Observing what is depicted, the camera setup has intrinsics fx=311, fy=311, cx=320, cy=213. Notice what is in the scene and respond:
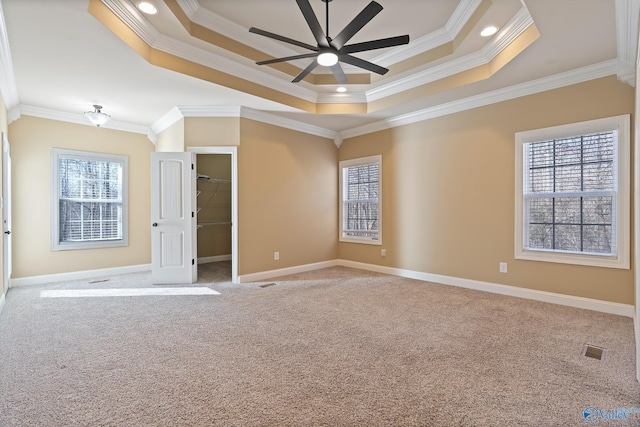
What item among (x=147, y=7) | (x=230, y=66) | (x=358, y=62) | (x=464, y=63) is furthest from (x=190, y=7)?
(x=464, y=63)

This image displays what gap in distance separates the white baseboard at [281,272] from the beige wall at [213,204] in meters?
2.17

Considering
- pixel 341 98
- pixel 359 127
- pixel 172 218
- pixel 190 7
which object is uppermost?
pixel 190 7

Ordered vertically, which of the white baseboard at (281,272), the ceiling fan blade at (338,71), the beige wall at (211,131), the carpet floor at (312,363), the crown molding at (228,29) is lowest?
the carpet floor at (312,363)

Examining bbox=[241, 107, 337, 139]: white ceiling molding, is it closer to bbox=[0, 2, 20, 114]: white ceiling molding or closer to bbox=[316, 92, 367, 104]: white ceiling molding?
bbox=[316, 92, 367, 104]: white ceiling molding

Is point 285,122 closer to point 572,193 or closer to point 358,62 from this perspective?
point 358,62

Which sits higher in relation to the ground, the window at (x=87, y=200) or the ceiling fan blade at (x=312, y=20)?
the ceiling fan blade at (x=312, y=20)

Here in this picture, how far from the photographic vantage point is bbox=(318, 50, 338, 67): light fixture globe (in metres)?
2.97

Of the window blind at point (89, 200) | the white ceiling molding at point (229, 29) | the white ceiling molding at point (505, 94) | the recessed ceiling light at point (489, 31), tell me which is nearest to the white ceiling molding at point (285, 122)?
the white ceiling molding at point (505, 94)

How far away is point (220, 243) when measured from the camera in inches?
275

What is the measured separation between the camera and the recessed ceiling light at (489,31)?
129 inches

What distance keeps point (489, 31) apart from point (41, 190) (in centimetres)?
660

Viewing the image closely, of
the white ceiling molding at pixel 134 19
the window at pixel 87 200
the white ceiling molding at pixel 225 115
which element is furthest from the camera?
the window at pixel 87 200

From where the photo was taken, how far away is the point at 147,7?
9.68 feet

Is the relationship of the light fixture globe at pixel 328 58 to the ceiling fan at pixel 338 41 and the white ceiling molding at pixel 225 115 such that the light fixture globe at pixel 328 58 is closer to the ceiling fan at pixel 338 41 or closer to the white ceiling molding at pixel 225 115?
the ceiling fan at pixel 338 41
